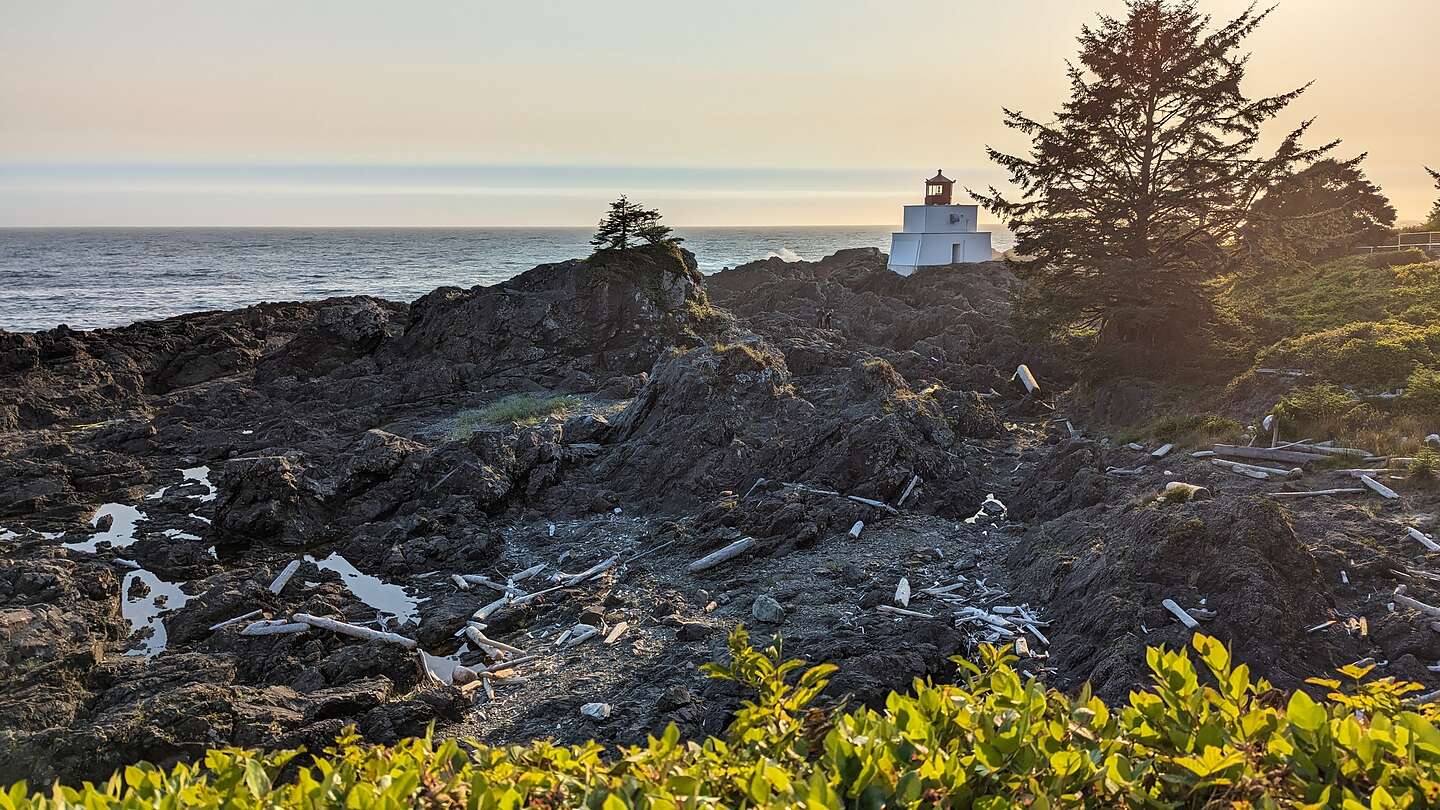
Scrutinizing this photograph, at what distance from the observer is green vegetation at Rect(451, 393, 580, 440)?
60.7 ft

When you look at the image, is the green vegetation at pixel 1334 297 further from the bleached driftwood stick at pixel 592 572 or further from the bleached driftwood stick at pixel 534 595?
the bleached driftwood stick at pixel 534 595

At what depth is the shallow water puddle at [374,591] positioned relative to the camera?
1099cm

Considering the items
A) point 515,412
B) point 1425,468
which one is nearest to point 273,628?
point 515,412

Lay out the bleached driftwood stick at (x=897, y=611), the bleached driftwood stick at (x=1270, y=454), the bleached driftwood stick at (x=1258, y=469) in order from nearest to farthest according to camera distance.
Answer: the bleached driftwood stick at (x=897, y=611) < the bleached driftwood stick at (x=1258, y=469) < the bleached driftwood stick at (x=1270, y=454)

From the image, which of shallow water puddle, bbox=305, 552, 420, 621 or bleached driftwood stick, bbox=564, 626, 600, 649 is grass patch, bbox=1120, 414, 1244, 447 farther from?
shallow water puddle, bbox=305, 552, 420, 621

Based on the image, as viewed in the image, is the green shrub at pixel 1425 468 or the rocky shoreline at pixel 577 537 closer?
the rocky shoreline at pixel 577 537

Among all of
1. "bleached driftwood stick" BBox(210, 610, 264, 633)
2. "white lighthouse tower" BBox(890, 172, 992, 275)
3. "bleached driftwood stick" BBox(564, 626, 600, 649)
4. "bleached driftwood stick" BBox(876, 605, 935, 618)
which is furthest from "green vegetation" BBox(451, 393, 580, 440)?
"white lighthouse tower" BBox(890, 172, 992, 275)

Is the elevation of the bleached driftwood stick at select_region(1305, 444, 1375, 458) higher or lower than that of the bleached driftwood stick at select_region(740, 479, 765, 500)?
higher

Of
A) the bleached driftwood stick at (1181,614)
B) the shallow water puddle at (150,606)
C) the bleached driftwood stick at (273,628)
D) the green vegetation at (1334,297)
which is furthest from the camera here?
the green vegetation at (1334,297)

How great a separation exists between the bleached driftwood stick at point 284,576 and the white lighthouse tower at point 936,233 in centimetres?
3355

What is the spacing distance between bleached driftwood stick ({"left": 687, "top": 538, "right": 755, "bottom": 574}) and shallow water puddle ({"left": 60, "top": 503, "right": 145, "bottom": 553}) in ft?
29.0

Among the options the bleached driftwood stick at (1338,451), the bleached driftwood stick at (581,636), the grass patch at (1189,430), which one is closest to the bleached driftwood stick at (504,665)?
the bleached driftwood stick at (581,636)

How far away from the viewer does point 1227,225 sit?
58.4 feet

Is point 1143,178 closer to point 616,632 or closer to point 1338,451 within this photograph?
point 1338,451
